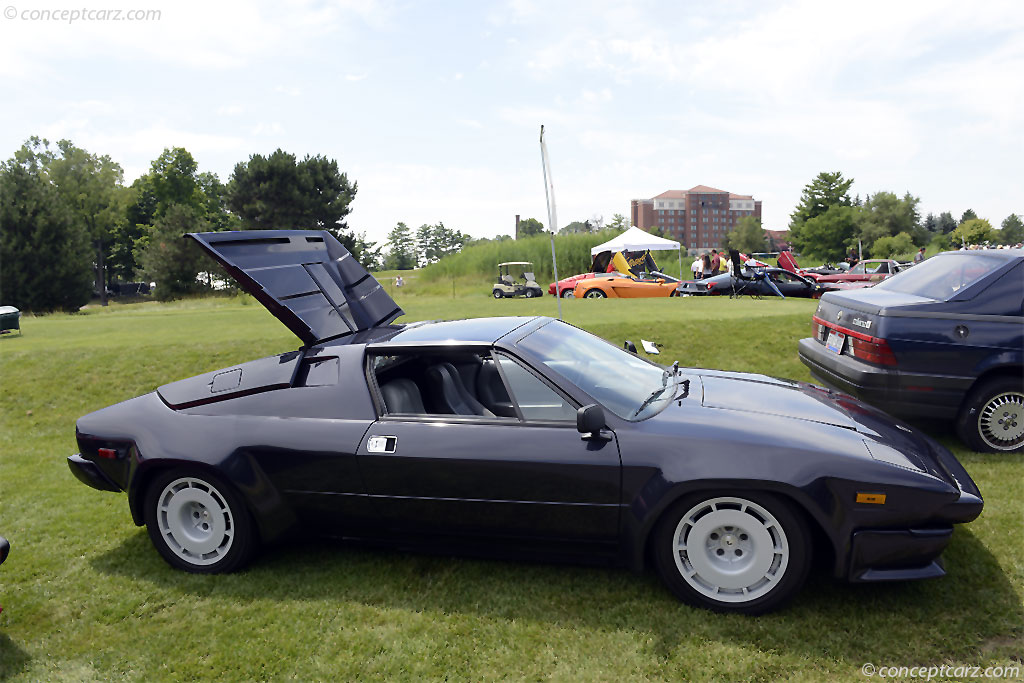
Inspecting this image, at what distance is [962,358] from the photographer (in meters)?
5.19

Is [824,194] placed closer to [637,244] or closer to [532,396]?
[637,244]

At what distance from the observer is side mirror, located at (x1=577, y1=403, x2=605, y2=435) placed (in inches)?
120

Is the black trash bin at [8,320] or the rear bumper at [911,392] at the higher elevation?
the black trash bin at [8,320]

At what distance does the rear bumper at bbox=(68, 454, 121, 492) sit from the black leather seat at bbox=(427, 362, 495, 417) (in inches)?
78.5

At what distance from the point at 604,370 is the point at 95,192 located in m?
76.5

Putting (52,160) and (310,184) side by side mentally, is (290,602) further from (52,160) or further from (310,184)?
(52,160)

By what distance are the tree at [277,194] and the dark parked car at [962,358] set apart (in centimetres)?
4017

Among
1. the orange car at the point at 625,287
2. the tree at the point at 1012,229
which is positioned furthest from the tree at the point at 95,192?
the tree at the point at 1012,229

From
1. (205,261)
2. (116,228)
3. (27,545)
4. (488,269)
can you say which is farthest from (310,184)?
(27,545)

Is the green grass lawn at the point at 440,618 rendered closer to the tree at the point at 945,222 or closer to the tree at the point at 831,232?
the tree at the point at 831,232

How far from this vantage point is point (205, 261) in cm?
4681

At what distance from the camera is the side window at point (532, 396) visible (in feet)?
10.8

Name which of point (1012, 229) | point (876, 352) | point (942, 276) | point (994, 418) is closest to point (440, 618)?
point (876, 352)

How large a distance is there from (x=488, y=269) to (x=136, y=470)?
34655mm
